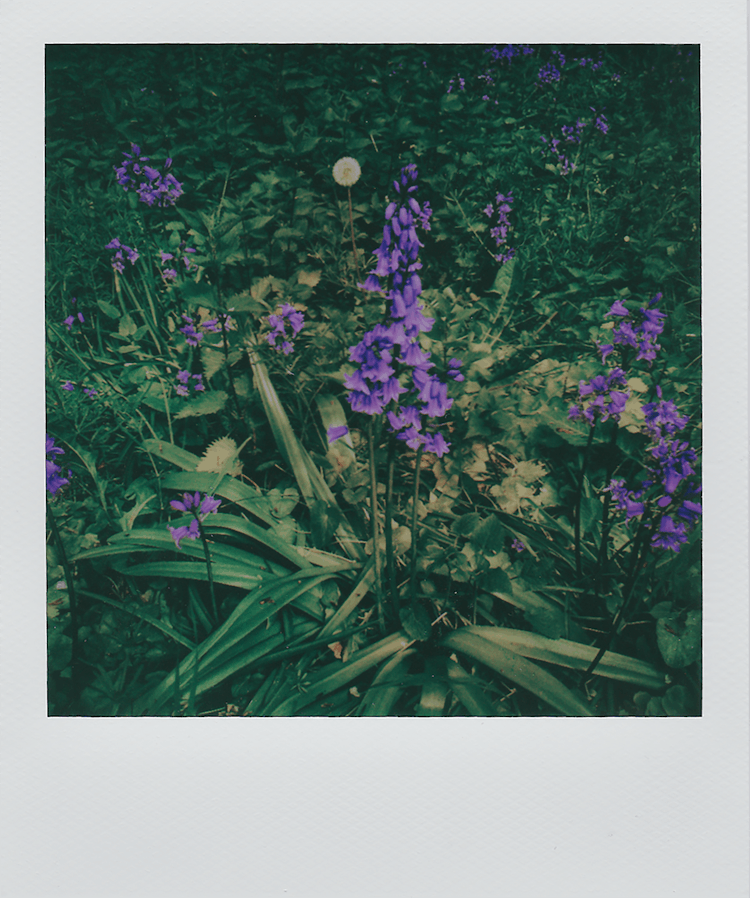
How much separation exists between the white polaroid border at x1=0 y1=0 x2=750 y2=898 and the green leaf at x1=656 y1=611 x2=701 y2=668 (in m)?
0.04

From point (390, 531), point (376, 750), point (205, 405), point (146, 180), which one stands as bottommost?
point (376, 750)

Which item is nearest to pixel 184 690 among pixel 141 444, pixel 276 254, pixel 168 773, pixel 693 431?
pixel 168 773

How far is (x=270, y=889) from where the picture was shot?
123 centimetres

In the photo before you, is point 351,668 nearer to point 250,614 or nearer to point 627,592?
point 250,614

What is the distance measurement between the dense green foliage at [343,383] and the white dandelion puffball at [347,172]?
0.03 m

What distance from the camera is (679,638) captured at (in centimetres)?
128

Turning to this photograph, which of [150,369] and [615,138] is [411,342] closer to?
[150,369]

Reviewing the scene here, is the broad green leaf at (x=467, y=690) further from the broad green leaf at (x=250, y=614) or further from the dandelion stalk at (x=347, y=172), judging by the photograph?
the dandelion stalk at (x=347, y=172)

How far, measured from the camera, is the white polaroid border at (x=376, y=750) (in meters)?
1.25

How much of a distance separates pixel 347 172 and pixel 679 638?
1.45m

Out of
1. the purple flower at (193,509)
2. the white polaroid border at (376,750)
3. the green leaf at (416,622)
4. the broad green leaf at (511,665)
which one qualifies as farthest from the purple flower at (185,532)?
the broad green leaf at (511,665)

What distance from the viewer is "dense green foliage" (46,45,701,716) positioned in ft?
4.04

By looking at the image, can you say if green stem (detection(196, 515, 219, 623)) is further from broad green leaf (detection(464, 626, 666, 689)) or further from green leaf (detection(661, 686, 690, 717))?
green leaf (detection(661, 686, 690, 717))

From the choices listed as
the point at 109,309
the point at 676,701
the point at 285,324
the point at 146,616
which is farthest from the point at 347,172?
the point at 676,701
